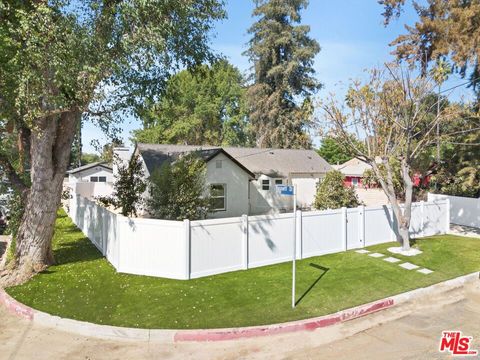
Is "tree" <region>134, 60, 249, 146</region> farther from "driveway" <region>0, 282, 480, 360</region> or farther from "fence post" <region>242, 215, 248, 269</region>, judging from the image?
Answer: "driveway" <region>0, 282, 480, 360</region>

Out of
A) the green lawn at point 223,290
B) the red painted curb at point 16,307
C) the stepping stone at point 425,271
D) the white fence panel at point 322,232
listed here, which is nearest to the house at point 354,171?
the white fence panel at point 322,232

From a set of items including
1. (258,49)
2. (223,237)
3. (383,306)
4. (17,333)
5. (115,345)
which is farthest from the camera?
(258,49)

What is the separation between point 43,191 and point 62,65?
3.73 m

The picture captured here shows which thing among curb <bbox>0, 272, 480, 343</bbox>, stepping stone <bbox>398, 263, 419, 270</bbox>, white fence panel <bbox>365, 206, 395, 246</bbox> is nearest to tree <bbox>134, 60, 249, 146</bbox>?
white fence panel <bbox>365, 206, 395, 246</bbox>

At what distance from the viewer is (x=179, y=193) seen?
12406 mm

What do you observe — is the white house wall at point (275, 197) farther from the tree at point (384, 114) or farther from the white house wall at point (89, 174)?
the white house wall at point (89, 174)

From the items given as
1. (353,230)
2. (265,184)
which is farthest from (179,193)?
(265,184)

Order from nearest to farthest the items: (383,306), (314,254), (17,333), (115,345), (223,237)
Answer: (115,345)
(17,333)
(383,306)
(223,237)
(314,254)

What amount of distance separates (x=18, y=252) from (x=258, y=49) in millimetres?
32198

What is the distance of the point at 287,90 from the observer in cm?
3825

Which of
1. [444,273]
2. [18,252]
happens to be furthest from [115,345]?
[444,273]

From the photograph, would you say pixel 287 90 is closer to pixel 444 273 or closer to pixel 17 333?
pixel 444 273

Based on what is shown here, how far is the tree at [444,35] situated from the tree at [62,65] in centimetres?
1083
